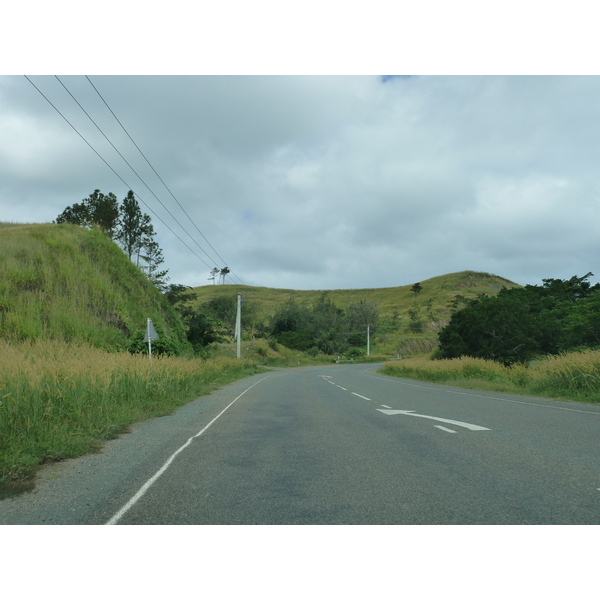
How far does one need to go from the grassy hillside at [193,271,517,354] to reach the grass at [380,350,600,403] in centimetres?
5310

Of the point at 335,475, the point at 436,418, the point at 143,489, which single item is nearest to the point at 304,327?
the point at 436,418

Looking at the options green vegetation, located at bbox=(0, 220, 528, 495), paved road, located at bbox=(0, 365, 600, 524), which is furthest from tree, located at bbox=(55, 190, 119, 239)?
paved road, located at bbox=(0, 365, 600, 524)

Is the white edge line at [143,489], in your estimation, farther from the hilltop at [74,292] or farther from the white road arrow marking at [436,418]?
the hilltop at [74,292]

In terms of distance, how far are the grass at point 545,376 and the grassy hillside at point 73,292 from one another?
58.7 feet

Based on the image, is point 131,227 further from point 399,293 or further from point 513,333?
point 399,293

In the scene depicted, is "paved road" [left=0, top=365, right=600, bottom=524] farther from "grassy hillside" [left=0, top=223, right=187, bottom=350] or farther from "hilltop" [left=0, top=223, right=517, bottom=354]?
"hilltop" [left=0, top=223, right=517, bottom=354]

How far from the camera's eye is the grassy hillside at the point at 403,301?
309 ft

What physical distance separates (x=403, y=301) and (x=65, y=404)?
15255 centimetres

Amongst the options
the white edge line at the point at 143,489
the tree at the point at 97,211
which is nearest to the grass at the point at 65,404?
the white edge line at the point at 143,489

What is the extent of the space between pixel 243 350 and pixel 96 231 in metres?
37.1

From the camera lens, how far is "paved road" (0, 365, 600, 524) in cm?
444

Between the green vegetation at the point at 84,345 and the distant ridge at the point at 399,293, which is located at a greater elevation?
the distant ridge at the point at 399,293

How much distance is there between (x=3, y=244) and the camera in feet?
85.4

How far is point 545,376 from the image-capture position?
19.4 meters
